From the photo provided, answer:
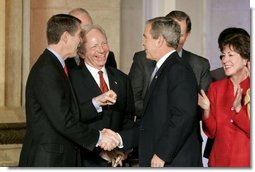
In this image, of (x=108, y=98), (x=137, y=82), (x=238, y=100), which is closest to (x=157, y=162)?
(x=108, y=98)

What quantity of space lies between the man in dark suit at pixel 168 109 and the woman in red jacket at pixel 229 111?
0.21m

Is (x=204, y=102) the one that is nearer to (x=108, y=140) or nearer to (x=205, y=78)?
(x=108, y=140)

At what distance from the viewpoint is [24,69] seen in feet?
31.3

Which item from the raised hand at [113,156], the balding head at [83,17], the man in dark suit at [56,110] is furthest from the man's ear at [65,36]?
the balding head at [83,17]

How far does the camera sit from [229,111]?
7.23 metres

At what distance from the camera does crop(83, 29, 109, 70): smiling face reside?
732 cm

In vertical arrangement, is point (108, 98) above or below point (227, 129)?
above

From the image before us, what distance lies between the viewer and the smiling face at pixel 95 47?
24.0 feet

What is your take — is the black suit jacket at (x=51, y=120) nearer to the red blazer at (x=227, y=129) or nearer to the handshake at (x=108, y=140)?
the handshake at (x=108, y=140)

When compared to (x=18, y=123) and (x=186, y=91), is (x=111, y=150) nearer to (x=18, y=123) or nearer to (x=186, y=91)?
(x=186, y=91)

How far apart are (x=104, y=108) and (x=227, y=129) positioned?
33.0 inches

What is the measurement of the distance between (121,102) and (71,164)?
0.71 meters

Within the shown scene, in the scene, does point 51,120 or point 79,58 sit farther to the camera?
point 79,58

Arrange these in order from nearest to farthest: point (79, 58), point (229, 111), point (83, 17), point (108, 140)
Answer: point (108, 140) → point (229, 111) → point (79, 58) → point (83, 17)
